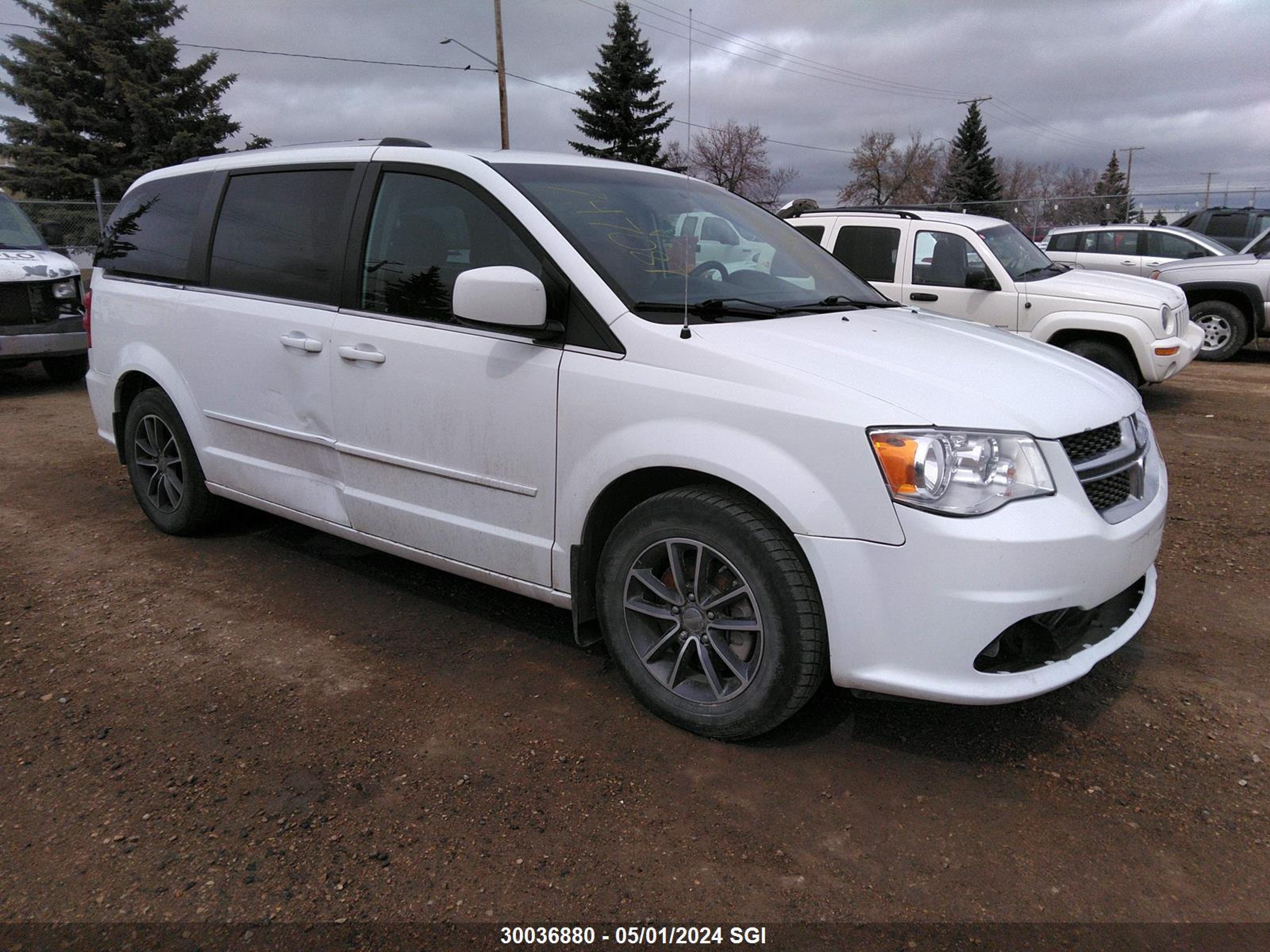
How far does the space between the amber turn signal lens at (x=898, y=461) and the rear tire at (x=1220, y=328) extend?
11.0 metres

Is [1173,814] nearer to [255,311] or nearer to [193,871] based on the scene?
[193,871]

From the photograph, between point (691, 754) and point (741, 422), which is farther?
point (691, 754)

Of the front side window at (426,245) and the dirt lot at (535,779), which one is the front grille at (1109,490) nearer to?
the dirt lot at (535,779)

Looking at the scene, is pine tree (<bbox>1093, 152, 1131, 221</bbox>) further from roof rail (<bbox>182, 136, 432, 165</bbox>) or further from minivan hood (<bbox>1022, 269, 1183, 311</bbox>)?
roof rail (<bbox>182, 136, 432, 165</bbox>)

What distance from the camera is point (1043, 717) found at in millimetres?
3150

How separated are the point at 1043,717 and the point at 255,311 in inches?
138

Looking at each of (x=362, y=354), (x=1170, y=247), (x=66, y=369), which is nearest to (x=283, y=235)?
(x=362, y=354)

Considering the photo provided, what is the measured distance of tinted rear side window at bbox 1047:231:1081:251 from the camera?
1444 cm

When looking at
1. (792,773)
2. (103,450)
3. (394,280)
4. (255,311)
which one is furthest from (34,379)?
(792,773)

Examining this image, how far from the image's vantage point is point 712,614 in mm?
2904

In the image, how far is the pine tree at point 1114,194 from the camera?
23.7 m

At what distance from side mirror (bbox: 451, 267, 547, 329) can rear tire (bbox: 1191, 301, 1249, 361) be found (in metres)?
11.2

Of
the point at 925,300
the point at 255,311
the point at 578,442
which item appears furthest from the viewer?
the point at 925,300

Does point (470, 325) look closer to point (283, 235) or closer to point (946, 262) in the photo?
point (283, 235)
